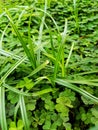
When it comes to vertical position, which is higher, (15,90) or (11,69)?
(11,69)

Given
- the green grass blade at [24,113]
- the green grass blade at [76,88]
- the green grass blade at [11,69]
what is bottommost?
the green grass blade at [24,113]

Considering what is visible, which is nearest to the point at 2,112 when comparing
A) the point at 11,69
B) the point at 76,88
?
the point at 11,69

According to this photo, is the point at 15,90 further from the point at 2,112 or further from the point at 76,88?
the point at 76,88

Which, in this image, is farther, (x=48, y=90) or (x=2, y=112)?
(x=48, y=90)

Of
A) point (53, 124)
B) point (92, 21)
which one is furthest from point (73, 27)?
point (53, 124)

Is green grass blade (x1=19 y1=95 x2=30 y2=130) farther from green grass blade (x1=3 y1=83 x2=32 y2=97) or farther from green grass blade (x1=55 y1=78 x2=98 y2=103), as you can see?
green grass blade (x1=55 y1=78 x2=98 y2=103)

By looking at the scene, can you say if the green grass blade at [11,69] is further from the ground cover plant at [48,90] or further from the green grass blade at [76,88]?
the green grass blade at [76,88]

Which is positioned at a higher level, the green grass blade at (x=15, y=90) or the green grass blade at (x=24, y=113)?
the green grass blade at (x=15, y=90)

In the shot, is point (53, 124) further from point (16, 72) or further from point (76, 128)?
point (16, 72)

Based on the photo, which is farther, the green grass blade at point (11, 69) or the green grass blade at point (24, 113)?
the green grass blade at point (11, 69)

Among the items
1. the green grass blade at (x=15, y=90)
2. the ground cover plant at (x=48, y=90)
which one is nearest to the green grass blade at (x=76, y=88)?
the ground cover plant at (x=48, y=90)

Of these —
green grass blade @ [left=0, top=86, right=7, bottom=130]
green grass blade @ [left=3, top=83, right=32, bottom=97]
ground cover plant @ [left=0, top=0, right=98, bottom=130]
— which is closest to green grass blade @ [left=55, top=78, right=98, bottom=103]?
ground cover plant @ [left=0, top=0, right=98, bottom=130]
